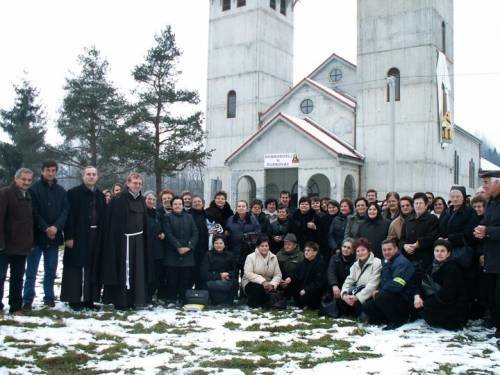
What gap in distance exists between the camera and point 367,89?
26.7m

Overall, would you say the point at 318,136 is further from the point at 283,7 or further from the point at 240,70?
the point at 283,7

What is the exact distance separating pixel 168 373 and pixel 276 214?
6062 millimetres

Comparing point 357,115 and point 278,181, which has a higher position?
point 357,115

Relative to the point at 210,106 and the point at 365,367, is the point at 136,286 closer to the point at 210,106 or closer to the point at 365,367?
the point at 365,367

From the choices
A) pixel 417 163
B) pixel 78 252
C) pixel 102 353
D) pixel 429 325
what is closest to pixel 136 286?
pixel 78 252

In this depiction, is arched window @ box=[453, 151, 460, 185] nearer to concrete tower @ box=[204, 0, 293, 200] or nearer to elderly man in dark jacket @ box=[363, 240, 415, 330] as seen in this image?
concrete tower @ box=[204, 0, 293, 200]

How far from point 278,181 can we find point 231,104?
17.5 feet

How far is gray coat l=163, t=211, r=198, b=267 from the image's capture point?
30.8ft

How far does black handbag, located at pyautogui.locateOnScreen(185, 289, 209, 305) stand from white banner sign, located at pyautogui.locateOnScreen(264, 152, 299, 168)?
17.0m

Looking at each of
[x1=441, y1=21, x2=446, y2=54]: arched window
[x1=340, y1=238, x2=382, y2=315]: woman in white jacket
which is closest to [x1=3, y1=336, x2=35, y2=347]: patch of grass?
→ [x1=340, y1=238, x2=382, y2=315]: woman in white jacket

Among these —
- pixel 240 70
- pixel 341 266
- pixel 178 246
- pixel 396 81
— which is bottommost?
pixel 341 266

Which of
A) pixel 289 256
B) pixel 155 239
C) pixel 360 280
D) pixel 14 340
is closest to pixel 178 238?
pixel 155 239

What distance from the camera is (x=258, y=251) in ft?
30.8

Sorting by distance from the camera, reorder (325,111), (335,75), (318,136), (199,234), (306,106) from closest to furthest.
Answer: (199,234), (318,136), (325,111), (306,106), (335,75)
